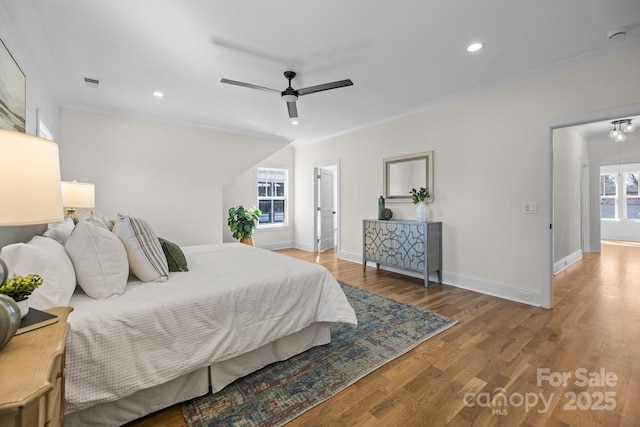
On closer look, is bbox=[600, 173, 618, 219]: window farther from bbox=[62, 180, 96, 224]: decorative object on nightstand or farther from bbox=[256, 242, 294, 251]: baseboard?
bbox=[62, 180, 96, 224]: decorative object on nightstand

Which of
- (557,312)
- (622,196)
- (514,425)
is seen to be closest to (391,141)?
(557,312)

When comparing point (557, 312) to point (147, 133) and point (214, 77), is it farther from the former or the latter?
point (147, 133)

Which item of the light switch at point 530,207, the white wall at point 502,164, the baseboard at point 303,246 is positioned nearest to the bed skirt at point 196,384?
the white wall at point 502,164

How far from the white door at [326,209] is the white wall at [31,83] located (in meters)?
4.46

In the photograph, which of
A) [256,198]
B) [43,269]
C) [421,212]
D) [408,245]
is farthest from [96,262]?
[256,198]

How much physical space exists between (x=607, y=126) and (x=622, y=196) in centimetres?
423

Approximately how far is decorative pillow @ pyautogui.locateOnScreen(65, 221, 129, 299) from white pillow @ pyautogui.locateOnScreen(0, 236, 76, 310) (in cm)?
9

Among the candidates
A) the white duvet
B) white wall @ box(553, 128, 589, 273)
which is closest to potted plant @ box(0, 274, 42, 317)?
the white duvet

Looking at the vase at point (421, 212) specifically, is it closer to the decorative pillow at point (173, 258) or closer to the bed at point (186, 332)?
the bed at point (186, 332)

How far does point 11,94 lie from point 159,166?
274 cm

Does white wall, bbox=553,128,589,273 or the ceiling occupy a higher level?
the ceiling

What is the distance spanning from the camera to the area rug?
1543 mm

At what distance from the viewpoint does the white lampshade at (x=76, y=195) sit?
2889 mm

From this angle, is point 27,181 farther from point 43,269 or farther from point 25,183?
point 43,269
